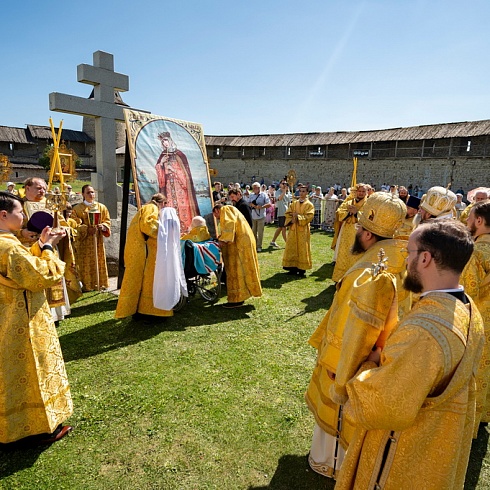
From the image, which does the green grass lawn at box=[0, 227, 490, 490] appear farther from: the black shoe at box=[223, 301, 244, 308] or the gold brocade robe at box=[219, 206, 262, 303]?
the gold brocade robe at box=[219, 206, 262, 303]

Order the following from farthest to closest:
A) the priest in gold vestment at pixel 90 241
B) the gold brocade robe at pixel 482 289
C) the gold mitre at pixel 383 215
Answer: the priest in gold vestment at pixel 90 241, the gold brocade robe at pixel 482 289, the gold mitre at pixel 383 215

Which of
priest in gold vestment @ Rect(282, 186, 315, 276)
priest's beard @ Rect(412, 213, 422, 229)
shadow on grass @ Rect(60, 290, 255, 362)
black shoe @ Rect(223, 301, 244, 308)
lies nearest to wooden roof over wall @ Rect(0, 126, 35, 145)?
priest in gold vestment @ Rect(282, 186, 315, 276)

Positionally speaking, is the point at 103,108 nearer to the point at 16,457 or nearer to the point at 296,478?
the point at 16,457

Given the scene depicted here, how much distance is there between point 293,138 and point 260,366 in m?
34.3

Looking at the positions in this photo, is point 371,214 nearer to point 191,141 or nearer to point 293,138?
point 191,141

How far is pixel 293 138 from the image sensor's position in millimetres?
35906

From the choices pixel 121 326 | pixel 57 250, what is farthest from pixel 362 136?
pixel 57 250

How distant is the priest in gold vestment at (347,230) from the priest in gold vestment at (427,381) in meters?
5.41

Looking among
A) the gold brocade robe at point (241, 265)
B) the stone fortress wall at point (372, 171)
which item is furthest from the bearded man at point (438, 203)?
the stone fortress wall at point (372, 171)

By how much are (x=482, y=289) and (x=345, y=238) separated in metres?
4.75

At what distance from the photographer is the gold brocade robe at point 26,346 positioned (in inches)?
98.0

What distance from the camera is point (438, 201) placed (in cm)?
386

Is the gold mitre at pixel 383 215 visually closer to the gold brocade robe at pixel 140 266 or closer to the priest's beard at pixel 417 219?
the priest's beard at pixel 417 219

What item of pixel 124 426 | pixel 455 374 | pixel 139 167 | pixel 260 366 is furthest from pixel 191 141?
pixel 455 374
